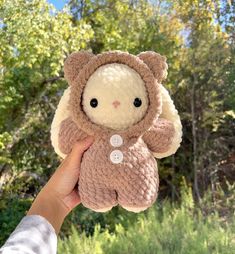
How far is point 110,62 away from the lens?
93 centimetres

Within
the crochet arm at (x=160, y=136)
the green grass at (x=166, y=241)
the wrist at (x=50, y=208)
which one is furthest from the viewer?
the green grass at (x=166, y=241)

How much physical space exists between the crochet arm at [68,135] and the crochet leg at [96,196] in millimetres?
93

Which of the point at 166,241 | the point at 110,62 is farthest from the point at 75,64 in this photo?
the point at 166,241

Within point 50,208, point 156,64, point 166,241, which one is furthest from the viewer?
point 166,241

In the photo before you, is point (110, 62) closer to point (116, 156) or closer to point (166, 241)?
point (116, 156)

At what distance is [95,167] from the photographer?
860 mm

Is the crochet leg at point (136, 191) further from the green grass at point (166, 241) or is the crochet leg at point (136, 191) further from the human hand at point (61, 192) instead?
the green grass at point (166, 241)

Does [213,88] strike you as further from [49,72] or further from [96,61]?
[96,61]

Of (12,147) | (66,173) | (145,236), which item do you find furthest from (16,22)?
(66,173)

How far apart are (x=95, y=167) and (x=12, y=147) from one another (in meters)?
3.18

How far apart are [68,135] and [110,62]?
170 millimetres

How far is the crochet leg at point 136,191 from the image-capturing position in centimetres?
86

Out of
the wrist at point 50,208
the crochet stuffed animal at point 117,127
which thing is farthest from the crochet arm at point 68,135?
the wrist at point 50,208

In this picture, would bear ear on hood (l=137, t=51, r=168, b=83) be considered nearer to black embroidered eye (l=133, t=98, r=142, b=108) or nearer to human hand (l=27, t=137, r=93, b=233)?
black embroidered eye (l=133, t=98, r=142, b=108)
